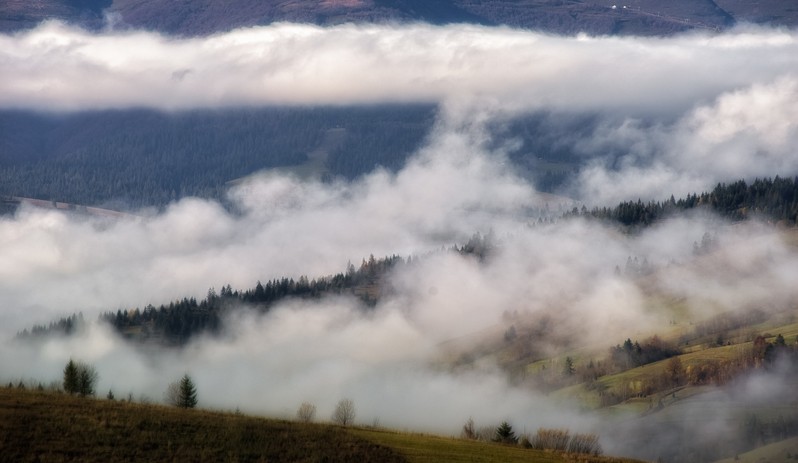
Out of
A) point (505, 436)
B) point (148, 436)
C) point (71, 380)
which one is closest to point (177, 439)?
point (148, 436)

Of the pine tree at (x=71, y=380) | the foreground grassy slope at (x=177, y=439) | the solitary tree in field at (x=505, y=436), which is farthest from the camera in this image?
the pine tree at (x=71, y=380)

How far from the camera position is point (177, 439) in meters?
98.2

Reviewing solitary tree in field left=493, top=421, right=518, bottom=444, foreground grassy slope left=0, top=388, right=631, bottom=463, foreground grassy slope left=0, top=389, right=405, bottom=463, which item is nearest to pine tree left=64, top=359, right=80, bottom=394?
foreground grassy slope left=0, top=389, right=405, bottom=463

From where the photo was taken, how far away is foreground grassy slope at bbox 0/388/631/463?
90.8m

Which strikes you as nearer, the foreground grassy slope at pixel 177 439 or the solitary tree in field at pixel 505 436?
the foreground grassy slope at pixel 177 439

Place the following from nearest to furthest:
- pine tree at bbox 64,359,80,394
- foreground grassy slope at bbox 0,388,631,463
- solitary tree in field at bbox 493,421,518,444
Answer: foreground grassy slope at bbox 0,388,631,463
solitary tree in field at bbox 493,421,518,444
pine tree at bbox 64,359,80,394

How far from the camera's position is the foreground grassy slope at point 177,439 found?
9081 cm

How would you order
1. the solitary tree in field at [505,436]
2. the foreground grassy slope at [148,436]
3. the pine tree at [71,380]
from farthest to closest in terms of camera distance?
the pine tree at [71,380]
the solitary tree in field at [505,436]
the foreground grassy slope at [148,436]

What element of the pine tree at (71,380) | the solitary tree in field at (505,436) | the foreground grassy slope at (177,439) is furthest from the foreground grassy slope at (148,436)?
the solitary tree in field at (505,436)

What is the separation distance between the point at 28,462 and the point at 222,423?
940 inches

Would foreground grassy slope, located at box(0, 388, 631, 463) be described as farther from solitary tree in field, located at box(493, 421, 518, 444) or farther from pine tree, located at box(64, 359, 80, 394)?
pine tree, located at box(64, 359, 80, 394)

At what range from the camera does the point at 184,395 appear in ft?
452

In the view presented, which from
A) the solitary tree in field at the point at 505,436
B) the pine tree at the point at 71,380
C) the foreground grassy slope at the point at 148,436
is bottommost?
the solitary tree in field at the point at 505,436

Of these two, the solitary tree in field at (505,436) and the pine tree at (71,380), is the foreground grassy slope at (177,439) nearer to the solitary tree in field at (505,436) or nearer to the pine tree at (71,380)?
the solitary tree in field at (505,436)
